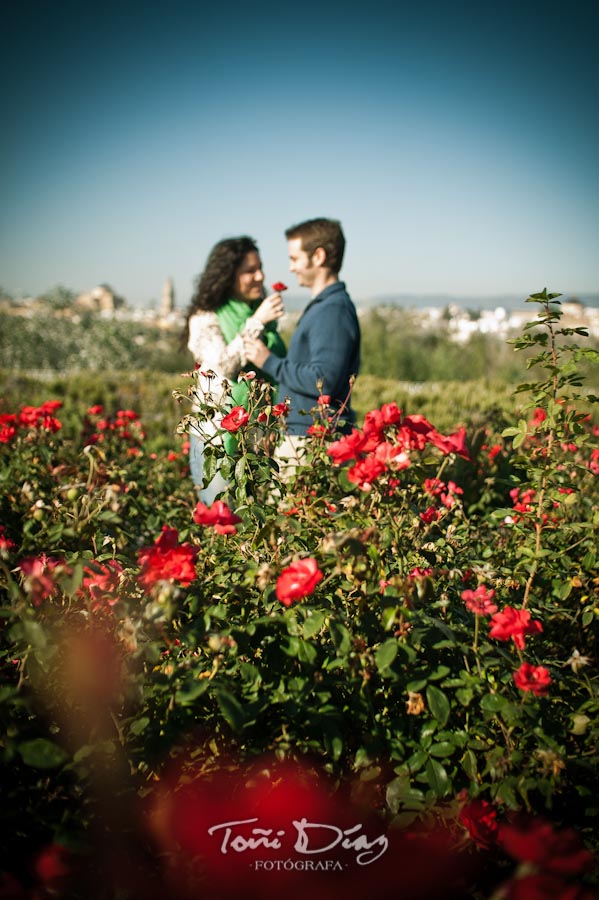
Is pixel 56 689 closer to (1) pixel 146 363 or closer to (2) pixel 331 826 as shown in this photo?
(2) pixel 331 826

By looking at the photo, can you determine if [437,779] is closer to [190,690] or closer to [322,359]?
[190,690]

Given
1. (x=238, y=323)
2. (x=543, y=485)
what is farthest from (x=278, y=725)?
(x=238, y=323)

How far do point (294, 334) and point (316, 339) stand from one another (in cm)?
20

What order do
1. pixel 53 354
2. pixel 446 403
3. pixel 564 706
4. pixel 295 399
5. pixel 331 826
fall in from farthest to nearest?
pixel 53 354 → pixel 446 403 → pixel 295 399 → pixel 564 706 → pixel 331 826

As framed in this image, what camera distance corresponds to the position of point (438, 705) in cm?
108

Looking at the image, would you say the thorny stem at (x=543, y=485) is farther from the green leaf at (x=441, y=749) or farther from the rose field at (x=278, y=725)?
the green leaf at (x=441, y=749)

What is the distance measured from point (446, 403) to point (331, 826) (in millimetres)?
5272

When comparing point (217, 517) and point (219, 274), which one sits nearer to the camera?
point (217, 517)

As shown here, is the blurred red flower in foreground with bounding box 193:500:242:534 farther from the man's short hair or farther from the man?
the man's short hair

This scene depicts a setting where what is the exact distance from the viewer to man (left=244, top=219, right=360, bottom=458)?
8.23 ft

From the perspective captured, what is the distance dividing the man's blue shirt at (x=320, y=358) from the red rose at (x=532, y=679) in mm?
1480

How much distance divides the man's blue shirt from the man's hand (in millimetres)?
32

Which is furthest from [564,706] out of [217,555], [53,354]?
[53,354]

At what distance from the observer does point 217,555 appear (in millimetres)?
1582
